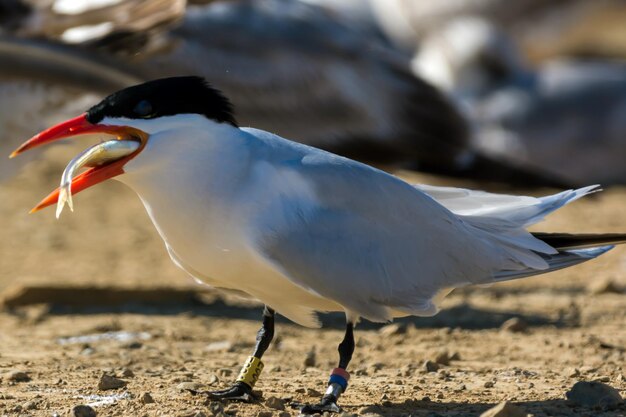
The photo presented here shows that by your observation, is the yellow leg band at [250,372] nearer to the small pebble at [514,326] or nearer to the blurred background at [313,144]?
the blurred background at [313,144]

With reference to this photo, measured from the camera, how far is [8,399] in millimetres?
3551

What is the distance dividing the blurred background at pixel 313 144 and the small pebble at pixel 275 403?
27 cm

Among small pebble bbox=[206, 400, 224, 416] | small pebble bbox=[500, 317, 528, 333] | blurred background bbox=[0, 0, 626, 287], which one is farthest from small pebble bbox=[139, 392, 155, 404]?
blurred background bbox=[0, 0, 626, 287]

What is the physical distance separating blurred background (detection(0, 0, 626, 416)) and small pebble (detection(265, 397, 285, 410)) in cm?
27

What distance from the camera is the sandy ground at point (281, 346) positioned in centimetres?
358

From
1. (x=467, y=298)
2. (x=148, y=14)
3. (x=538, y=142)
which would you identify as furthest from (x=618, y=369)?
(x=538, y=142)

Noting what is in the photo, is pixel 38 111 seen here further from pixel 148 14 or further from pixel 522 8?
pixel 522 8

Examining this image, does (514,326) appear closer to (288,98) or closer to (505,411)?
(505,411)

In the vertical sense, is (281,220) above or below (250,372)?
above

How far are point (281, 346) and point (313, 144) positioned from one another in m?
2.51

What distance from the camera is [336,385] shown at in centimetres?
342

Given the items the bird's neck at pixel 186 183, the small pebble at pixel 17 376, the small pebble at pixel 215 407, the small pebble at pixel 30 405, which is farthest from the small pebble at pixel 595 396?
the small pebble at pixel 17 376

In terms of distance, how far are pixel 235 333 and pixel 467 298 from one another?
1.27 m

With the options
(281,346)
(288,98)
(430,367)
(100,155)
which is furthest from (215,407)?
(288,98)
